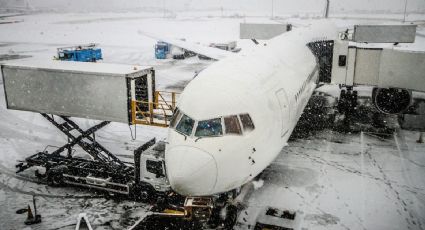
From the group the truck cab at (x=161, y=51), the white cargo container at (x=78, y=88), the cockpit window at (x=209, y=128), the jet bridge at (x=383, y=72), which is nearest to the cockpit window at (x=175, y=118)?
the cockpit window at (x=209, y=128)

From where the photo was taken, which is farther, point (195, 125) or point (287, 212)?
point (287, 212)

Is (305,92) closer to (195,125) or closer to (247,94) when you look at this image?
(247,94)

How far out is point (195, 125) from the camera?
32.4 feet

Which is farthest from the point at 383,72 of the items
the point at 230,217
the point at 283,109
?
the point at 230,217

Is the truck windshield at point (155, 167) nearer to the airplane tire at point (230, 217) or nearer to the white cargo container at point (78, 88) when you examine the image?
the white cargo container at point (78, 88)

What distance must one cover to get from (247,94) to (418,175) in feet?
34.1

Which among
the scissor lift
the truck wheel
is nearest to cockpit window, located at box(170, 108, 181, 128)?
the scissor lift

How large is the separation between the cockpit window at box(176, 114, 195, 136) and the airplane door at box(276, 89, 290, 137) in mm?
3216

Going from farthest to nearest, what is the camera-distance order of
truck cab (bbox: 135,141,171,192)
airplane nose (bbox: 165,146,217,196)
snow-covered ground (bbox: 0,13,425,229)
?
truck cab (bbox: 135,141,171,192) → snow-covered ground (bbox: 0,13,425,229) → airplane nose (bbox: 165,146,217,196)

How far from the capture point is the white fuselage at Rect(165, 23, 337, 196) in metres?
Result: 9.39

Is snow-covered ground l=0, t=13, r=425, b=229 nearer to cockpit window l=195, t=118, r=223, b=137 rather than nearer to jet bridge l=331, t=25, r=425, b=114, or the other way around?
jet bridge l=331, t=25, r=425, b=114

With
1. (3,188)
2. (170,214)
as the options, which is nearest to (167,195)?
(170,214)

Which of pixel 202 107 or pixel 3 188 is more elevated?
pixel 202 107

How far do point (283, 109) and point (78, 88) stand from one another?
27.9 feet
